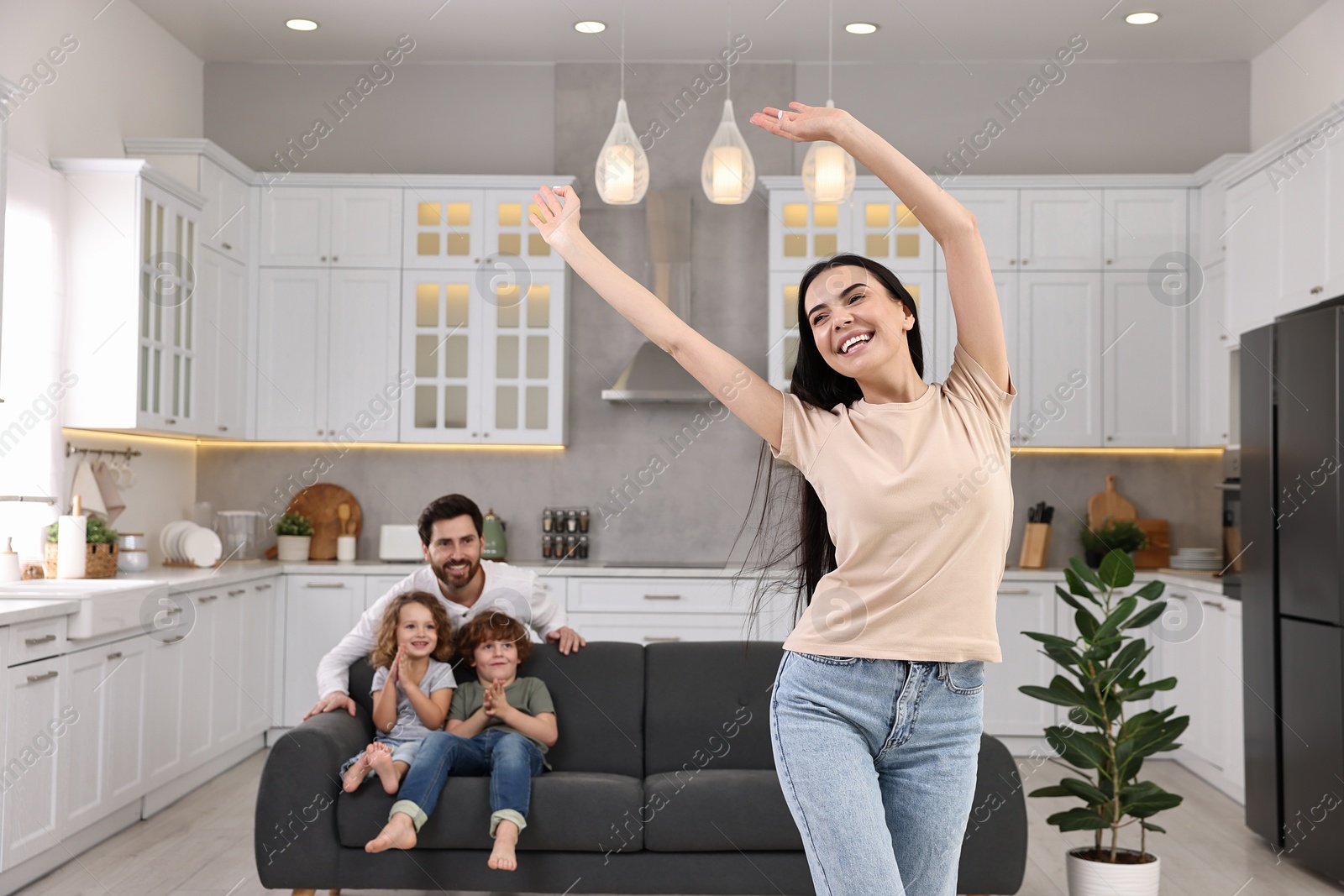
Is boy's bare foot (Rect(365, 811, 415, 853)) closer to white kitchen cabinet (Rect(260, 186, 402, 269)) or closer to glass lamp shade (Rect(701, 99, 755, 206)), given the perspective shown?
glass lamp shade (Rect(701, 99, 755, 206))

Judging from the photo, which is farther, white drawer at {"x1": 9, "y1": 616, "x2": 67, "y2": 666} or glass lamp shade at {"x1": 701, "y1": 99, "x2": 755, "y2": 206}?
glass lamp shade at {"x1": 701, "y1": 99, "x2": 755, "y2": 206}

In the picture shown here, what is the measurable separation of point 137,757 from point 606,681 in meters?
1.83

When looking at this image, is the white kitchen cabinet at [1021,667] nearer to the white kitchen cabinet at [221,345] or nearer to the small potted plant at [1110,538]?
the small potted plant at [1110,538]

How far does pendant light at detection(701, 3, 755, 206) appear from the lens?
3744mm

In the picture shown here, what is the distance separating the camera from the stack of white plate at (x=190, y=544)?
16.2ft

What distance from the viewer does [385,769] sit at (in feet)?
9.35

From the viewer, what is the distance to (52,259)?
4.41 metres

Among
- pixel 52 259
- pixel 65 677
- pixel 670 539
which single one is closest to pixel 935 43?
pixel 670 539

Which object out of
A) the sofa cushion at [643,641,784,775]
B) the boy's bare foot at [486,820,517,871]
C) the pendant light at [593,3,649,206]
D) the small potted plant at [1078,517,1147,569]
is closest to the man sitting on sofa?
the sofa cushion at [643,641,784,775]

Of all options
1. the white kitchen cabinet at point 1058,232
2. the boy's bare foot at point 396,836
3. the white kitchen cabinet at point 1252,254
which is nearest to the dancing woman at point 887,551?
the boy's bare foot at point 396,836

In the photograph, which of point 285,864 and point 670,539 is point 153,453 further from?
point 285,864

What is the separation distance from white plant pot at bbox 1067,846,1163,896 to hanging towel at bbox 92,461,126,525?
3984 mm

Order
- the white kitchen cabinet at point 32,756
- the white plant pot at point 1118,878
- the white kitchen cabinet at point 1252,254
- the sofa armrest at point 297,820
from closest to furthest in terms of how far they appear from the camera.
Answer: the sofa armrest at point 297,820 → the white plant pot at point 1118,878 → the white kitchen cabinet at point 32,756 → the white kitchen cabinet at point 1252,254

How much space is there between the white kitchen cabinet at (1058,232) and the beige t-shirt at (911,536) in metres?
4.32
